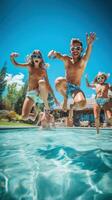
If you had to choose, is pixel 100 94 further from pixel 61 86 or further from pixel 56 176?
pixel 56 176

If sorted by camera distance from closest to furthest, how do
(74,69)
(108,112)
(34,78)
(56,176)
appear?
1. (56,176)
2. (74,69)
3. (34,78)
4. (108,112)

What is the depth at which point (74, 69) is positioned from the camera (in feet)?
14.4

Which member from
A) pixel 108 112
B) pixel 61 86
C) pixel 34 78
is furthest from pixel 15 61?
pixel 108 112

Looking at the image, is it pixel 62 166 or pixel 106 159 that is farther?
pixel 106 159

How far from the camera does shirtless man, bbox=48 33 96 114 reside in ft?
13.2

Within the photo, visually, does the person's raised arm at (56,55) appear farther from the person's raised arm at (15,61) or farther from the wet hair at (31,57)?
the person's raised arm at (15,61)

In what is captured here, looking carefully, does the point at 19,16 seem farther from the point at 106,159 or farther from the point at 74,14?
the point at 106,159

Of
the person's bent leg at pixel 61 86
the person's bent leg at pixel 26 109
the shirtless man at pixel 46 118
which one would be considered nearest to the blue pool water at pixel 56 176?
the person's bent leg at pixel 61 86

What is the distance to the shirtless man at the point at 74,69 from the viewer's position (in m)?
4.02

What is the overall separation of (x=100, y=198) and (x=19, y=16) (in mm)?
3751

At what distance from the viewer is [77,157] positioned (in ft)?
12.3

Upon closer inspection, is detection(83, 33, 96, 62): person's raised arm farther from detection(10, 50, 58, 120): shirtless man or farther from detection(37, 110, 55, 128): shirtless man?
detection(37, 110, 55, 128): shirtless man

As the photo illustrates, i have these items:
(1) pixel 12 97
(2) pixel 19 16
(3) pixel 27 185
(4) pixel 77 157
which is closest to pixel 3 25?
(2) pixel 19 16

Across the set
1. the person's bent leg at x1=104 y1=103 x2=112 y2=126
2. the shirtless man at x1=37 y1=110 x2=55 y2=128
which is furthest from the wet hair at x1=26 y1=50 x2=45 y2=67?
the person's bent leg at x1=104 y1=103 x2=112 y2=126
